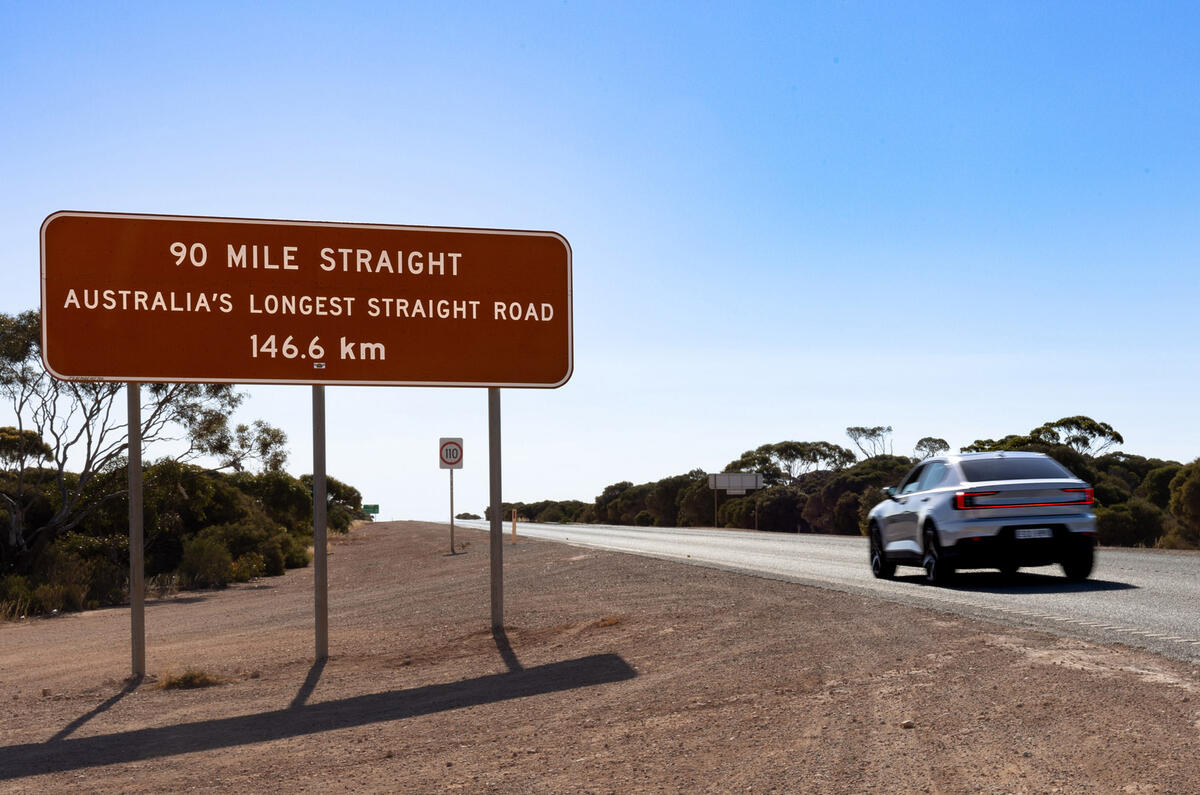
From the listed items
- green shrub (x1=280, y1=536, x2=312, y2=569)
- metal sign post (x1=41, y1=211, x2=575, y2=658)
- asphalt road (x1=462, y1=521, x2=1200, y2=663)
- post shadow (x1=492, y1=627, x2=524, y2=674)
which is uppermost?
metal sign post (x1=41, y1=211, x2=575, y2=658)

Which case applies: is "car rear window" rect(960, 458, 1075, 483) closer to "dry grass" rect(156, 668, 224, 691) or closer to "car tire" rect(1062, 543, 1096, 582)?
"car tire" rect(1062, 543, 1096, 582)

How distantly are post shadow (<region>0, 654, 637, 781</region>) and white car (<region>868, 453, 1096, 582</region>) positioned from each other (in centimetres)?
683

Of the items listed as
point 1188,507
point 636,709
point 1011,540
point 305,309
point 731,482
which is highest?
point 305,309

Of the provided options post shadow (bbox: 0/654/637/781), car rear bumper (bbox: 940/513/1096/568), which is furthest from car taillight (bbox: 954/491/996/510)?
post shadow (bbox: 0/654/637/781)

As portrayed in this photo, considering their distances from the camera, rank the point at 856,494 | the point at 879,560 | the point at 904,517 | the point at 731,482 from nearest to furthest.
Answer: the point at 904,517 → the point at 879,560 → the point at 856,494 → the point at 731,482

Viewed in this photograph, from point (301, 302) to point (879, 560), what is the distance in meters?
10.6

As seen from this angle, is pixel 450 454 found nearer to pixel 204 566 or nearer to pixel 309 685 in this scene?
pixel 204 566

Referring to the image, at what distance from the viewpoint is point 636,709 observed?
290 inches

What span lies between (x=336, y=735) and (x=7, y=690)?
5192 mm

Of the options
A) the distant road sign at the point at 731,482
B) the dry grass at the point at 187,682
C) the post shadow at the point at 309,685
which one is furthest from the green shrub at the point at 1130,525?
the distant road sign at the point at 731,482

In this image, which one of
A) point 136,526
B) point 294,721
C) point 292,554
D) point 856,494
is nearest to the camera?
point 294,721

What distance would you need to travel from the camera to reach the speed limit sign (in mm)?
31609

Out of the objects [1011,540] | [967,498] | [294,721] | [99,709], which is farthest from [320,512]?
[1011,540]

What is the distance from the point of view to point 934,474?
1570 cm
